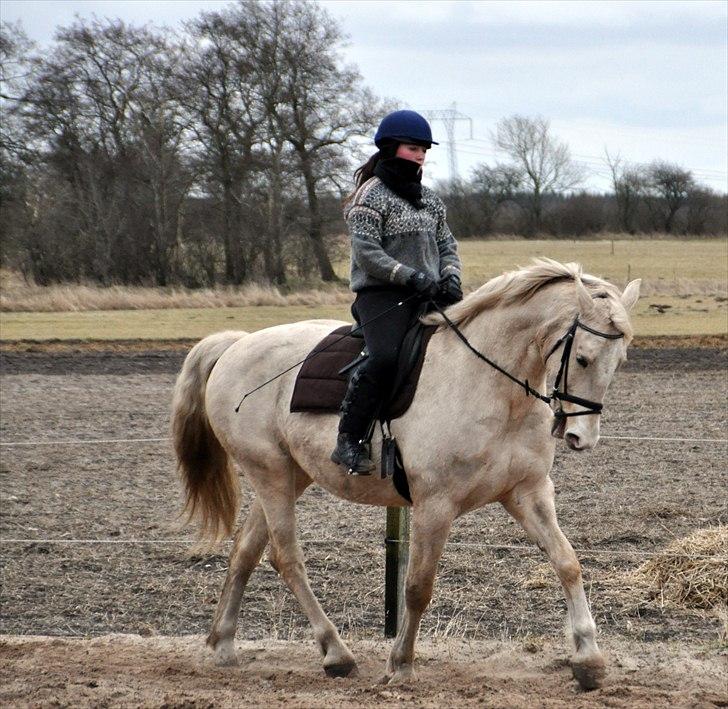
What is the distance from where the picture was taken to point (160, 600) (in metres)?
6.44

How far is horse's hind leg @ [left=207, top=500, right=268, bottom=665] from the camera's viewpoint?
5.35 m

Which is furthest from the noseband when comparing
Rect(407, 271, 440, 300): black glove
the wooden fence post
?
the wooden fence post

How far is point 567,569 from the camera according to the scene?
14.8 ft

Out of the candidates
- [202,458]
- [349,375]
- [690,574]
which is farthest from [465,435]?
[690,574]

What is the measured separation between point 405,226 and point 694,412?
866 cm

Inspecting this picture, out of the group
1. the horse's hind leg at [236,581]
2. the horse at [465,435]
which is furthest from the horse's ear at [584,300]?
the horse's hind leg at [236,581]

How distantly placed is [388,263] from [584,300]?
3.06 ft

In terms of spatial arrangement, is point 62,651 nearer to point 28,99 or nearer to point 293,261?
point 293,261

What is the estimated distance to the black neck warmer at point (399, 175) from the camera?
4883 mm

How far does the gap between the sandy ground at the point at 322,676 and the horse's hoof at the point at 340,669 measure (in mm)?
43

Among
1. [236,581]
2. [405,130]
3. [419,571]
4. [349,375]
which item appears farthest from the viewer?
[236,581]

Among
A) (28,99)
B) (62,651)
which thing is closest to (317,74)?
(28,99)

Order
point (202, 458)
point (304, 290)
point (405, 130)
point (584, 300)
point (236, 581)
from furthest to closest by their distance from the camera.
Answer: point (304, 290) < point (202, 458) < point (236, 581) < point (405, 130) < point (584, 300)

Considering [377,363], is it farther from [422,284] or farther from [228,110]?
[228,110]
